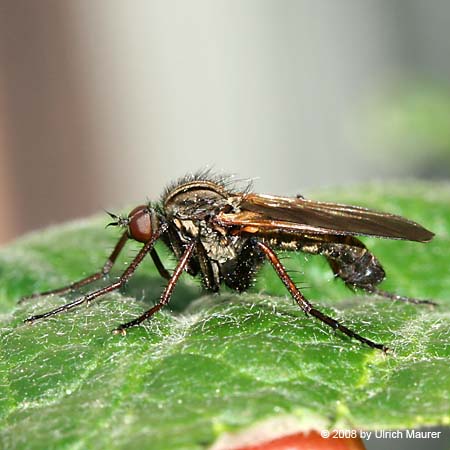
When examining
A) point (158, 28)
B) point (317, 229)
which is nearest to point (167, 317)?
point (317, 229)

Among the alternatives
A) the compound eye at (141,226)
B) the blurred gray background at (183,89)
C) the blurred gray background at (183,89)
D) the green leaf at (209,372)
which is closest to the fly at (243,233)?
the compound eye at (141,226)

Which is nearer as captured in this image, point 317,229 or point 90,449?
point 90,449

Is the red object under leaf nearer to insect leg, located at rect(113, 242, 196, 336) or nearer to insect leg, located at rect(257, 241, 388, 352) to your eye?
insect leg, located at rect(257, 241, 388, 352)

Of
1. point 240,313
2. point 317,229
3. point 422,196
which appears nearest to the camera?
point 240,313

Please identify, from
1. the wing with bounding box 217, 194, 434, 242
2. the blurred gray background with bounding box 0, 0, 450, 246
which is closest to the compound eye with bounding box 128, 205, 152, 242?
the wing with bounding box 217, 194, 434, 242

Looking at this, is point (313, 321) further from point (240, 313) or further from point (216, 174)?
point (216, 174)

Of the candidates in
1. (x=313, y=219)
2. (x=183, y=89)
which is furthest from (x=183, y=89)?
(x=313, y=219)

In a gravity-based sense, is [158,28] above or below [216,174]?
above

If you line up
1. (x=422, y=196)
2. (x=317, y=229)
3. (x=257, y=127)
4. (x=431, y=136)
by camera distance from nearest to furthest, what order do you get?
(x=317, y=229) < (x=422, y=196) < (x=431, y=136) < (x=257, y=127)
